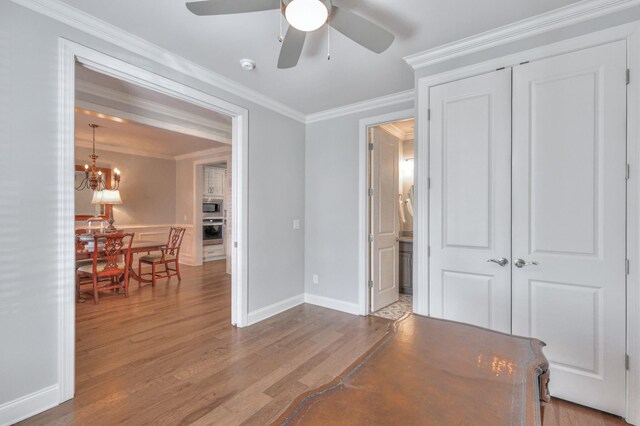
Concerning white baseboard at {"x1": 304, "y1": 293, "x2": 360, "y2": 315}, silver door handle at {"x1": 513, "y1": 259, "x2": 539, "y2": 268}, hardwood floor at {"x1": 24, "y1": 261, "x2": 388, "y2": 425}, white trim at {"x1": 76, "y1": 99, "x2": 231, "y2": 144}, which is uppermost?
white trim at {"x1": 76, "y1": 99, "x2": 231, "y2": 144}

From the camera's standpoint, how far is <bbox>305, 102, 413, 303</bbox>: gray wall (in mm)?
3650

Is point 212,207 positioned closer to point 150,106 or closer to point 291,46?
point 150,106

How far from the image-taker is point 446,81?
7.63 feet

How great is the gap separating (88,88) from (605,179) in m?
4.56

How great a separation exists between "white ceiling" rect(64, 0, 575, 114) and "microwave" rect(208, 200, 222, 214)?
4.83 metres

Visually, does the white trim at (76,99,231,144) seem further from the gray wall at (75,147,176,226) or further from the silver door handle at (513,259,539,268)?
the silver door handle at (513,259,539,268)

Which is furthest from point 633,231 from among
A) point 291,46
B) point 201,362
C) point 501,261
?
point 201,362

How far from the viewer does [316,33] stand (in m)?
2.14

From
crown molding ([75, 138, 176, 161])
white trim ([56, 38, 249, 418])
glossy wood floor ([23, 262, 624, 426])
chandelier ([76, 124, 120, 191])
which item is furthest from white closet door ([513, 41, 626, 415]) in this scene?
Result: crown molding ([75, 138, 176, 161])

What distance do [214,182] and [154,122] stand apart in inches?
158

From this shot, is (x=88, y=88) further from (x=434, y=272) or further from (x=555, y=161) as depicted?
(x=555, y=161)

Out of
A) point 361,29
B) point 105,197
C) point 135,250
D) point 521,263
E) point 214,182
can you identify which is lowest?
point 135,250

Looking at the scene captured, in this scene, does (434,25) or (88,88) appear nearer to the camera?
(434,25)

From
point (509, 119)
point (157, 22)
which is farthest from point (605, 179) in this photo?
point (157, 22)
